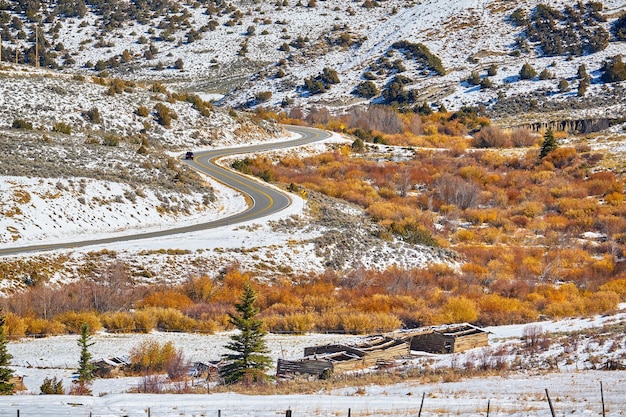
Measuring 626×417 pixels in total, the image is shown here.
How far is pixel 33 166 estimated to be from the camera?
158 feet

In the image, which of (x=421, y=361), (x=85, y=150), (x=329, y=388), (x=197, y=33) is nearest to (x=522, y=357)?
(x=421, y=361)

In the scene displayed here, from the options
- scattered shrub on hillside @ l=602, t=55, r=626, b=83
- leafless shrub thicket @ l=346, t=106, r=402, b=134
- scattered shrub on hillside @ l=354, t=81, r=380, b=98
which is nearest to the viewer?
leafless shrub thicket @ l=346, t=106, r=402, b=134

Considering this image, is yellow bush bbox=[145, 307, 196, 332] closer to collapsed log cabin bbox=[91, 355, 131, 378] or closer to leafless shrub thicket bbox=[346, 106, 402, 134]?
collapsed log cabin bbox=[91, 355, 131, 378]

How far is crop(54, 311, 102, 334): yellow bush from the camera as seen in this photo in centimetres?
3109

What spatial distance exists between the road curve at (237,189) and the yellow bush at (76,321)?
681cm

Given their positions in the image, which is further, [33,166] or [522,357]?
[33,166]

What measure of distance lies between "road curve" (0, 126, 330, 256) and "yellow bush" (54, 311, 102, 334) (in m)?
6.81

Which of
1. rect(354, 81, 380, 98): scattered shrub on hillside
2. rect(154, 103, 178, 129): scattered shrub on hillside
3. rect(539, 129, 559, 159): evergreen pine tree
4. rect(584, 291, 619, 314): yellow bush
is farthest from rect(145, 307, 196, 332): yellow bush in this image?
rect(354, 81, 380, 98): scattered shrub on hillside

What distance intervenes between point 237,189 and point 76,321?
26064 mm

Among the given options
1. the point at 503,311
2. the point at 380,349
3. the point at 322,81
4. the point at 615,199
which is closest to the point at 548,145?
the point at 615,199

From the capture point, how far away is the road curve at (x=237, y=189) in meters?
40.2

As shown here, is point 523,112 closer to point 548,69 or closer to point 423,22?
point 548,69

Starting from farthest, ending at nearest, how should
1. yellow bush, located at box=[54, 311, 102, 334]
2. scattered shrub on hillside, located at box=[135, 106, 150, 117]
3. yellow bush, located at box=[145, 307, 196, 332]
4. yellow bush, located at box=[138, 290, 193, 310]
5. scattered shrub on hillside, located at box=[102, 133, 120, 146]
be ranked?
scattered shrub on hillside, located at box=[135, 106, 150, 117], scattered shrub on hillside, located at box=[102, 133, 120, 146], yellow bush, located at box=[138, 290, 193, 310], yellow bush, located at box=[145, 307, 196, 332], yellow bush, located at box=[54, 311, 102, 334]

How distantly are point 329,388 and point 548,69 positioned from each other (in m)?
91.2
